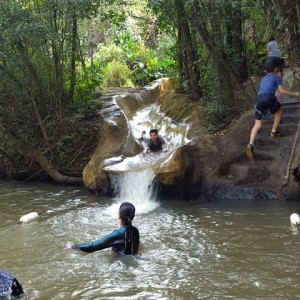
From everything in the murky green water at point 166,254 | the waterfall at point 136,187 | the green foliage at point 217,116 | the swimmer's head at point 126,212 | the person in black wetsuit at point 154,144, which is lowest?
the murky green water at point 166,254

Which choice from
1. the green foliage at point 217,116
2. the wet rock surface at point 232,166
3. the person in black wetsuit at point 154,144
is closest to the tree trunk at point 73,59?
the wet rock surface at point 232,166

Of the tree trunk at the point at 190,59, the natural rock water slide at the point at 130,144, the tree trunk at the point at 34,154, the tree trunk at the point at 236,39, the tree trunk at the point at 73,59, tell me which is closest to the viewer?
the natural rock water slide at the point at 130,144

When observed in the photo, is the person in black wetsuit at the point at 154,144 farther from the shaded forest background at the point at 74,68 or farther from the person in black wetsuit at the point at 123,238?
the person in black wetsuit at the point at 123,238

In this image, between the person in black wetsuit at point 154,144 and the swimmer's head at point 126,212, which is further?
the person in black wetsuit at point 154,144

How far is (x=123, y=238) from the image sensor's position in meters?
5.96

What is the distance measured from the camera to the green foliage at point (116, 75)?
20188 millimetres

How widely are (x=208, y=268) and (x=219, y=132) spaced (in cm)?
548

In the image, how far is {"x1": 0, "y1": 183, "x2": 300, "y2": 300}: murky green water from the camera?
5.18 meters

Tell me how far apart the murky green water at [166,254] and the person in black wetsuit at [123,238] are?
0.65 feet

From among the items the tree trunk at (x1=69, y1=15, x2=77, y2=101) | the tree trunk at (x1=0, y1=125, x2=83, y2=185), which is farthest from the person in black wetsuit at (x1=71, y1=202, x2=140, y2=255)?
the tree trunk at (x1=69, y1=15, x2=77, y2=101)

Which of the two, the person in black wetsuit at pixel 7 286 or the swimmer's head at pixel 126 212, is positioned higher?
the swimmer's head at pixel 126 212

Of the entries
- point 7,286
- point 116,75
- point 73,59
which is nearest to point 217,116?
point 73,59

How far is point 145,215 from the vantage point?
856cm

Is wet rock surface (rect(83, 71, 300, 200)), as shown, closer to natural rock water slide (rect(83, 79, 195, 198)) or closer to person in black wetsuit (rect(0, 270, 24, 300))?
natural rock water slide (rect(83, 79, 195, 198))
